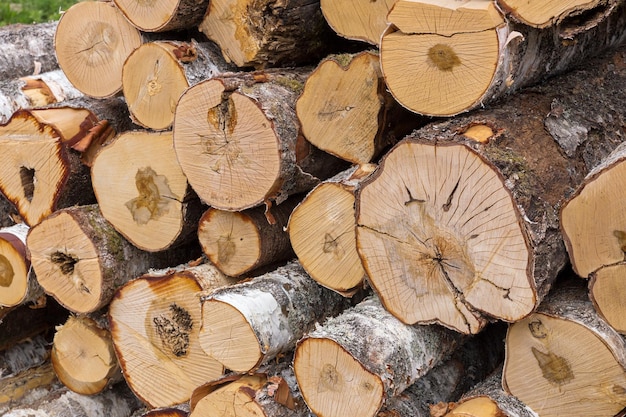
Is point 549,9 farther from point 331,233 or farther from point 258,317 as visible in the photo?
point 258,317

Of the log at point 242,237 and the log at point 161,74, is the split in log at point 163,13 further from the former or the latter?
the log at point 242,237

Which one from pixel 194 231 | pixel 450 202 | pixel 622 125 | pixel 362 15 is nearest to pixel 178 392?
pixel 194 231

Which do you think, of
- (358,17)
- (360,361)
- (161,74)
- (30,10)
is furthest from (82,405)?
(30,10)

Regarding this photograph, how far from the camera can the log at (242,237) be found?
2.94m

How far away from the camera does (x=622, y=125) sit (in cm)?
282

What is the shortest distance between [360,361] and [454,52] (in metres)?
0.99

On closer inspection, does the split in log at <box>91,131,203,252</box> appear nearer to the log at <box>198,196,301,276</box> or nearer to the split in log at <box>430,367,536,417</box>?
the log at <box>198,196,301,276</box>

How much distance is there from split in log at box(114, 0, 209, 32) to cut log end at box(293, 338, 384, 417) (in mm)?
1440

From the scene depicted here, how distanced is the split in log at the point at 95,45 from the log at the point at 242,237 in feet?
2.71

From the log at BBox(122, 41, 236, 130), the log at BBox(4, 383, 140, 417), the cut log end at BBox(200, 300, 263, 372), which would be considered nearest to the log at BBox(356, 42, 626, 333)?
the cut log end at BBox(200, 300, 263, 372)

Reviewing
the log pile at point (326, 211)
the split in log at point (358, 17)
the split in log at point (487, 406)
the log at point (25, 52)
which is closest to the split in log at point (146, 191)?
the log pile at point (326, 211)

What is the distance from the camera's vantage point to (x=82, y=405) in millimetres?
3479

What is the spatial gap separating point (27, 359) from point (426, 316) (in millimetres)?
2334

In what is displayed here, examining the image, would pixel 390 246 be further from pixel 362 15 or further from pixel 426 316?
pixel 362 15
